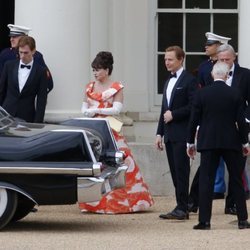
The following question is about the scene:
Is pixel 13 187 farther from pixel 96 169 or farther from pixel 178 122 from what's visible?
pixel 178 122

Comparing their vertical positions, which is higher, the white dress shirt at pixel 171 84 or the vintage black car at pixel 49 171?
the white dress shirt at pixel 171 84

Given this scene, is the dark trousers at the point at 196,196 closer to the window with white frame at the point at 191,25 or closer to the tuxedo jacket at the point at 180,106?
the tuxedo jacket at the point at 180,106

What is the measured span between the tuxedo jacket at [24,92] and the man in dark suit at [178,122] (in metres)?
1.45

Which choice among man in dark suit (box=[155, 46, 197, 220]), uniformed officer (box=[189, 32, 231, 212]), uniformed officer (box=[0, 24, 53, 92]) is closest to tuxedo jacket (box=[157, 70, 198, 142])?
man in dark suit (box=[155, 46, 197, 220])

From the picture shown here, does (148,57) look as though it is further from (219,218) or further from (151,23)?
(219,218)

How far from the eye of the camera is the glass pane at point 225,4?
17.3m

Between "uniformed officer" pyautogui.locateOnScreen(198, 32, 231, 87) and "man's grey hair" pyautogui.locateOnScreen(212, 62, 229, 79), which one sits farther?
"uniformed officer" pyautogui.locateOnScreen(198, 32, 231, 87)

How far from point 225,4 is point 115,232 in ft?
17.9

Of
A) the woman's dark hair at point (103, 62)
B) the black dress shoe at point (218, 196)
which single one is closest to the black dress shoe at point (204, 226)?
the woman's dark hair at point (103, 62)

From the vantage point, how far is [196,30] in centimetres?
1745

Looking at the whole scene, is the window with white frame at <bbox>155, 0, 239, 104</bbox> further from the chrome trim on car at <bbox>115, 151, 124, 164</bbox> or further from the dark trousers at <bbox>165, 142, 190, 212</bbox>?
the chrome trim on car at <bbox>115, 151, 124, 164</bbox>

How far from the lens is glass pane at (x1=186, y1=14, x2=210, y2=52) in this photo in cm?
1739

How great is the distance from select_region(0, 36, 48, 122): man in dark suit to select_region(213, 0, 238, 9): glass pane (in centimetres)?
364

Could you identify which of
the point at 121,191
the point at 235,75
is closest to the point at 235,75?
the point at 235,75
